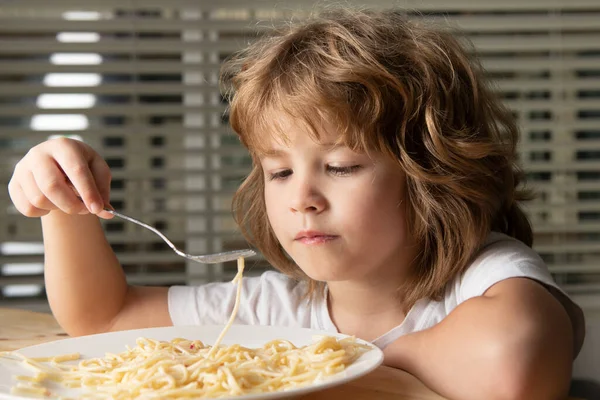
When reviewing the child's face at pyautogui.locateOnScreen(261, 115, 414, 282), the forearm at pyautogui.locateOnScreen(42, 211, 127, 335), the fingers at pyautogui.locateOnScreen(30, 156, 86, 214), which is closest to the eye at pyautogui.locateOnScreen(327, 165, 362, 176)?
the child's face at pyautogui.locateOnScreen(261, 115, 414, 282)

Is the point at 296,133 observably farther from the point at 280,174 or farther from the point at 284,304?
the point at 284,304

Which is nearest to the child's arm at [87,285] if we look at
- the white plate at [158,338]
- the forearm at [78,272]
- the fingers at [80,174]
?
the forearm at [78,272]

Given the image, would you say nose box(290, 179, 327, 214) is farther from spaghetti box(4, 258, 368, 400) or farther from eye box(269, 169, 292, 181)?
spaghetti box(4, 258, 368, 400)

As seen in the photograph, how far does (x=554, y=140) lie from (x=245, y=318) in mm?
1776

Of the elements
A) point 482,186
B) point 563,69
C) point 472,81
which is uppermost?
point 563,69

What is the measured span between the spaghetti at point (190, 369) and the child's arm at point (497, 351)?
0.28 feet

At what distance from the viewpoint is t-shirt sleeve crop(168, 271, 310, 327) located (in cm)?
138

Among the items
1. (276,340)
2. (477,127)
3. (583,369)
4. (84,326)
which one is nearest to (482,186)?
(477,127)

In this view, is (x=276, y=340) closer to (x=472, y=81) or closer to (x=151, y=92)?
(x=472, y=81)

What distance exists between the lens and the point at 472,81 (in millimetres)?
1227

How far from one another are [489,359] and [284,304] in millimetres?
612

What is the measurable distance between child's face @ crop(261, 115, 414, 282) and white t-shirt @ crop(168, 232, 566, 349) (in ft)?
0.44

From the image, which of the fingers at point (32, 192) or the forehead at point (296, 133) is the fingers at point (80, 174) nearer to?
the fingers at point (32, 192)

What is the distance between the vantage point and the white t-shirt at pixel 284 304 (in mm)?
1184
